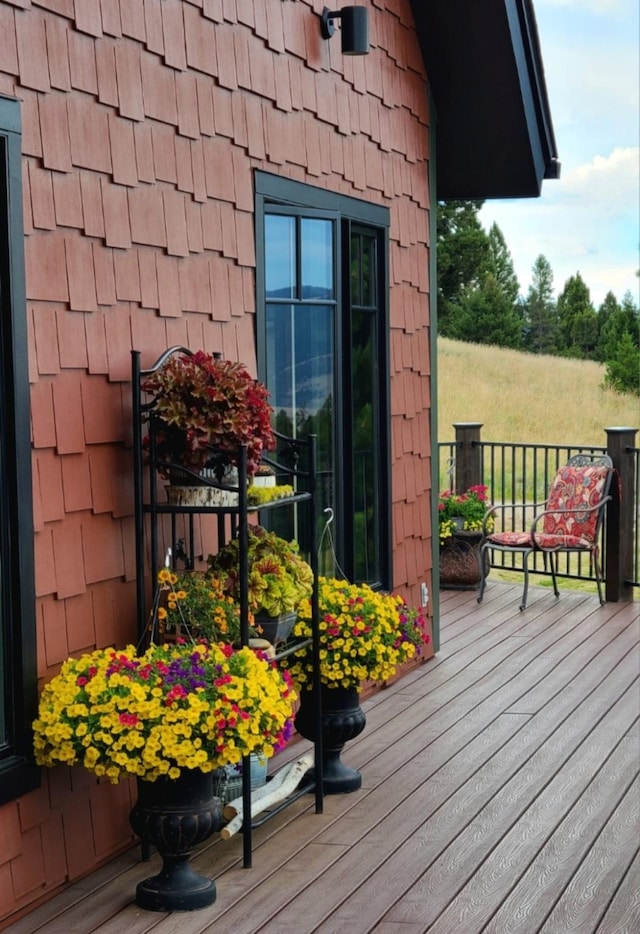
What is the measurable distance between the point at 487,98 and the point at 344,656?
359cm

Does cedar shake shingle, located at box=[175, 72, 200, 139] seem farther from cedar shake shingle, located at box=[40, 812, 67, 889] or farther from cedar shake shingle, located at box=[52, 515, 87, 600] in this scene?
cedar shake shingle, located at box=[40, 812, 67, 889]

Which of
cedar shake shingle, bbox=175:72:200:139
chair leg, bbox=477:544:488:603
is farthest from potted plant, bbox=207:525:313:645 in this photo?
chair leg, bbox=477:544:488:603

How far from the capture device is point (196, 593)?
12.8 ft

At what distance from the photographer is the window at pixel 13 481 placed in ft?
11.1

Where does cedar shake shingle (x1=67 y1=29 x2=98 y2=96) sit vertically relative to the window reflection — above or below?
above

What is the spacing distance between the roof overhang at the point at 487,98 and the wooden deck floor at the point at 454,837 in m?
2.76

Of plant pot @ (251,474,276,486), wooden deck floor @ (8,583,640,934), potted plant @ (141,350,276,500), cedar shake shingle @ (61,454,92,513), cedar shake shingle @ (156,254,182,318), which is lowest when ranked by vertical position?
wooden deck floor @ (8,583,640,934)

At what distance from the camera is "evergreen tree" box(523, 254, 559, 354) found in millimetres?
23109

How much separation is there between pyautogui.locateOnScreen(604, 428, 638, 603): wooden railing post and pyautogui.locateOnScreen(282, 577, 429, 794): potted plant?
4092mm

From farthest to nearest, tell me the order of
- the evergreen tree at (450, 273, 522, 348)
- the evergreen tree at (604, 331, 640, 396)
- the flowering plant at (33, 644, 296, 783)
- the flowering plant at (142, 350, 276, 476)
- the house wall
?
the evergreen tree at (450, 273, 522, 348) → the evergreen tree at (604, 331, 640, 396) → the flowering plant at (142, 350, 276, 476) → the house wall → the flowering plant at (33, 644, 296, 783)

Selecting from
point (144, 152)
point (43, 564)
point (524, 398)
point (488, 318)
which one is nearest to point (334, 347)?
point (144, 152)

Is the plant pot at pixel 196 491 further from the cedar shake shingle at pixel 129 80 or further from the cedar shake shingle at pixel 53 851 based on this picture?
the cedar shake shingle at pixel 129 80

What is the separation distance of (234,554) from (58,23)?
1.67 meters

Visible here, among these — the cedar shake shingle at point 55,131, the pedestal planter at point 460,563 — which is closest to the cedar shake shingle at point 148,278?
the cedar shake shingle at point 55,131
